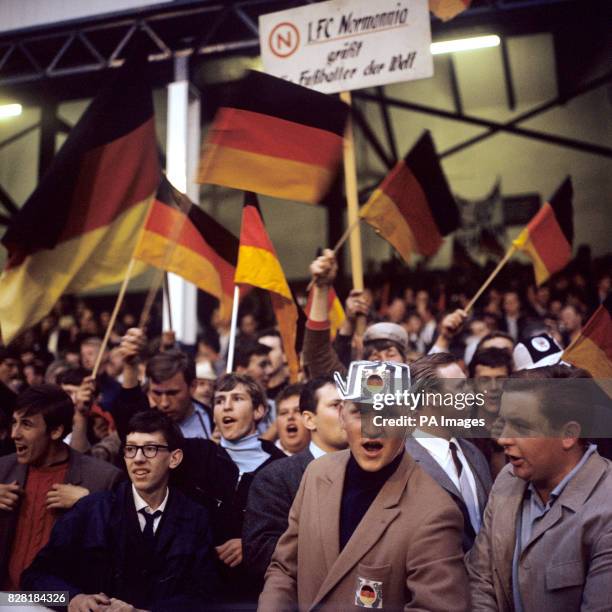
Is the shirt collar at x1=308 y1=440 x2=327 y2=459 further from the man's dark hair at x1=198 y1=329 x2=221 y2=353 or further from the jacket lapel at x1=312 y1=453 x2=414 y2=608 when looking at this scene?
the man's dark hair at x1=198 y1=329 x2=221 y2=353

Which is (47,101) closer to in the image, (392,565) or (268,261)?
(268,261)

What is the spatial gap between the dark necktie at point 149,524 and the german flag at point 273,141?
1900 millimetres

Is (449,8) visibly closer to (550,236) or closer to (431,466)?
(550,236)

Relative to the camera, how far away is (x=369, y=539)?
8.25 feet

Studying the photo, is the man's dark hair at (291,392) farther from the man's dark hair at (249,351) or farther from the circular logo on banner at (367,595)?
the circular logo on banner at (367,595)

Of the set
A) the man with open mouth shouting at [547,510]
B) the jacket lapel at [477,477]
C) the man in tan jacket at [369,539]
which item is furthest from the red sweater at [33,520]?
the man with open mouth shouting at [547,510]

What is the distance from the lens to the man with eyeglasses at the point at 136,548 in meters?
3.08

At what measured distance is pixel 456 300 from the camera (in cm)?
952

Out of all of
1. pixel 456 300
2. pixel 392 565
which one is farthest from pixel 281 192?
pixel 456 300

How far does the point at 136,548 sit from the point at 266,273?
1.75 meters

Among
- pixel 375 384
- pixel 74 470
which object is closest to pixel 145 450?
pixel 74 470

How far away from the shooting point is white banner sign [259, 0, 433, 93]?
15.6 ft

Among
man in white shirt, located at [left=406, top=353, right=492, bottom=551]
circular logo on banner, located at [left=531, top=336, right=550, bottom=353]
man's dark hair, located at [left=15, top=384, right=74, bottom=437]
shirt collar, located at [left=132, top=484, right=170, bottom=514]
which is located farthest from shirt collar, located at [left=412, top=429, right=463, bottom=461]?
man's dark hair, located at [left=15, top=384, right=74, bottom=437]

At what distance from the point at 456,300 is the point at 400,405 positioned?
6.89m
